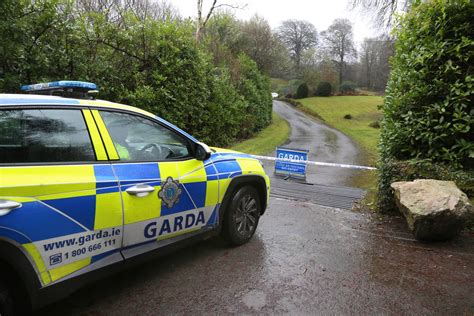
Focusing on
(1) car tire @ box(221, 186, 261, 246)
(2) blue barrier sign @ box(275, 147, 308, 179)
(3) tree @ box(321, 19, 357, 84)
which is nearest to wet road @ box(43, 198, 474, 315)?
(1) car tire @ box(221, 186, 261, 246)

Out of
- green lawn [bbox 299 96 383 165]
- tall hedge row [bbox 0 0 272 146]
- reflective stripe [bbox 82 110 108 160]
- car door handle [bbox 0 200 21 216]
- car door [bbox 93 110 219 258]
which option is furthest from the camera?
green lawn [bbox 299 96 383 165]

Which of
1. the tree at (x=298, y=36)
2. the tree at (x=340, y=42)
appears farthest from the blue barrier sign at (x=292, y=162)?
the tree at (x=298, y=36)

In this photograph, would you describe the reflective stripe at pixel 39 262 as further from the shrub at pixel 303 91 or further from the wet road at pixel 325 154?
the shrub at pixel 303 91

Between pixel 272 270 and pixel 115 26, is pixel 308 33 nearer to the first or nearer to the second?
pixel 115 26

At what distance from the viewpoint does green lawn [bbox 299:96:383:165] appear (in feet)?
92.6

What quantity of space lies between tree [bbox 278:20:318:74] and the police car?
5654 centimetres

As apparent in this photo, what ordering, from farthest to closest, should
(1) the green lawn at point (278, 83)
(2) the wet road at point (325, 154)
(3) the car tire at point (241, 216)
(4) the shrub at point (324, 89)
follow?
(1) the green lawn at point (278, 83), (4) the shrub at point (324, 89), (2) the wet road at point (325, 154), (3) the car tire at point (241, 216)

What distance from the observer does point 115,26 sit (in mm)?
8797

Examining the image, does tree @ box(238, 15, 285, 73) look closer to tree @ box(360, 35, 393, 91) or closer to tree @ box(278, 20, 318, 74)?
tree @ box(360, 35, 393, 91)

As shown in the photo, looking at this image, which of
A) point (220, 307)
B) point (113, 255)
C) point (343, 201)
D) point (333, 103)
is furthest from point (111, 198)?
point (333, 103)

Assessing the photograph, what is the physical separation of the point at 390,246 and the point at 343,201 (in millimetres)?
2337

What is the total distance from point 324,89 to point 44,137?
147 feet

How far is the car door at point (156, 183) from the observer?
8.75ft

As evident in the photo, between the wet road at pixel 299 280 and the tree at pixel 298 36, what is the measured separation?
5564cm
